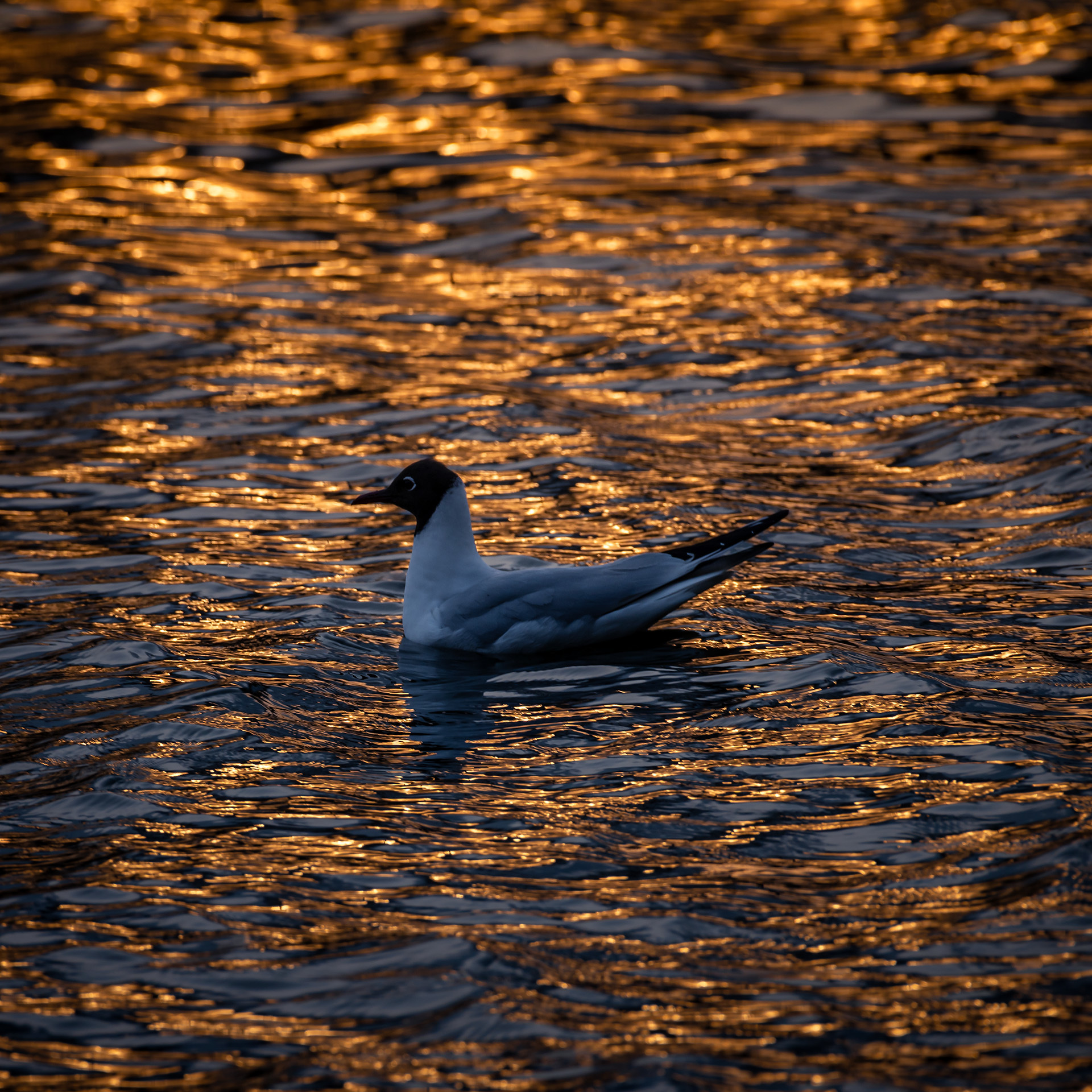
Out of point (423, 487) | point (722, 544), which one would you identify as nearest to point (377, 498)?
point (423, 487)

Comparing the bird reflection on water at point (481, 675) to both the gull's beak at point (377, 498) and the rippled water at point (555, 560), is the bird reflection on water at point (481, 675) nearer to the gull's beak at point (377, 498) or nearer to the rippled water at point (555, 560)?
the rippled water at point (555, 560)

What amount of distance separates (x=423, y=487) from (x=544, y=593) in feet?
3.51

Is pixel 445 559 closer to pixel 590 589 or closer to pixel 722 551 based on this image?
pixel 590 589

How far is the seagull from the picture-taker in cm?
841

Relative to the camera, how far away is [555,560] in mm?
9758

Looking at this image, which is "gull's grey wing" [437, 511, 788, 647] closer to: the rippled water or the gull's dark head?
the rippled water

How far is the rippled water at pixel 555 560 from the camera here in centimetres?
525

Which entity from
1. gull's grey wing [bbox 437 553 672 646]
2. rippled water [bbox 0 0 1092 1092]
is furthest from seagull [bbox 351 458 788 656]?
rippled water [bbox 0 0 1092 1092]

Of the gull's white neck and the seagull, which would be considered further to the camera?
the gull's white neck

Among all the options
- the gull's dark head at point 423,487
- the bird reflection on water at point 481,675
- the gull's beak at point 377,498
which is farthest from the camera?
the gull's dark head at point 423,487

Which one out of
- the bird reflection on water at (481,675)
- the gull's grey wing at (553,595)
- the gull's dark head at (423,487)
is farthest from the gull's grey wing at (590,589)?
the gull's dark head at (423,487)

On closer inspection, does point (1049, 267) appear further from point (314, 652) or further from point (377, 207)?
point (314, 652)

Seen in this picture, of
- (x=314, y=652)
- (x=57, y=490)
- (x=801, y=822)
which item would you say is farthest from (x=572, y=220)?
(x=801, y=822)

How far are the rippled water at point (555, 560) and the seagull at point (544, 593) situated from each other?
173 mm
